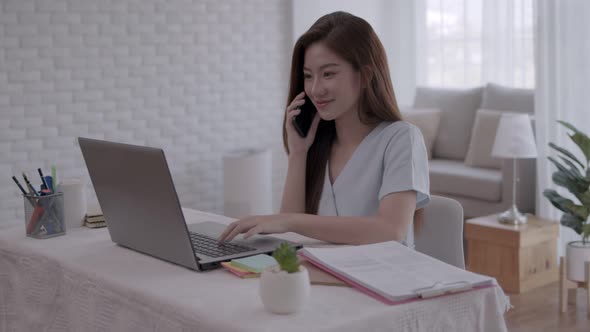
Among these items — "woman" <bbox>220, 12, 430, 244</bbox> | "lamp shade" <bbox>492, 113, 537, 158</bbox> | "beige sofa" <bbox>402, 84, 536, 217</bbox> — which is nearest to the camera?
"woman" <bbox>220, 12, 430, 244</bbox>

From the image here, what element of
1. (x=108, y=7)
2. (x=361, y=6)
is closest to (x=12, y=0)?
(x=108, y=7)

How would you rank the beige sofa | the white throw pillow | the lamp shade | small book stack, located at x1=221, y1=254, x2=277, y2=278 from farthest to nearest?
the white throw pillow → the beige sofa → the lamp shade → small book stack, located at x1=221, y1=254, x2=277, y2=278

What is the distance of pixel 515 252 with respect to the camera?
3.97 metres

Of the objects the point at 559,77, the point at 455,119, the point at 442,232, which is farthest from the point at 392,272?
the point at 455,119

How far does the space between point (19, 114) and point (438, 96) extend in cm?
284

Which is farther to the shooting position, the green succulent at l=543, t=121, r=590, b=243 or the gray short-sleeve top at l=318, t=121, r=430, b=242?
the green succulent at l=543, t=121, r=590, b=243

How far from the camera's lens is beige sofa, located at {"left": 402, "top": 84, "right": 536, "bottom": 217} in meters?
4.71

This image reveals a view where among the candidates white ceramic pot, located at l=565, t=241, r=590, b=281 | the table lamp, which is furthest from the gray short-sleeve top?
the table lamp

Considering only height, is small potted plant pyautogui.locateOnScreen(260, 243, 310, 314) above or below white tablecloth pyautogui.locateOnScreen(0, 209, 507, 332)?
above

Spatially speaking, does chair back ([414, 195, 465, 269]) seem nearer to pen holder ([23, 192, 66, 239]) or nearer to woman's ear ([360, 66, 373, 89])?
woman's ear ([360, 66, 373, 89])

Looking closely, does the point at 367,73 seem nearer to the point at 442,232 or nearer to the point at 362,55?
the point at 362,55

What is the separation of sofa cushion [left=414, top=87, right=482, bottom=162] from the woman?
3356 millimetres

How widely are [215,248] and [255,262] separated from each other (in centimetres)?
16

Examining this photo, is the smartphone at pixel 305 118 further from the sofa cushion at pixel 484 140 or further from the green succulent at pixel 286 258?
the sofa cushion at pixel 484 140
